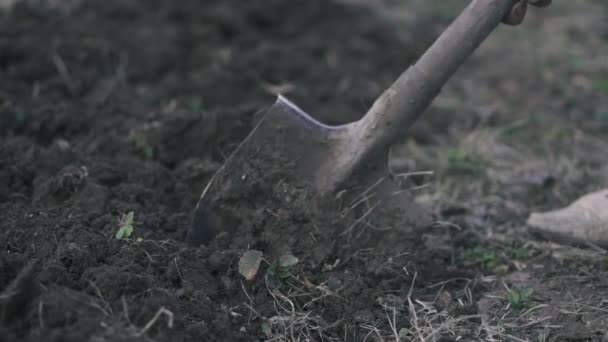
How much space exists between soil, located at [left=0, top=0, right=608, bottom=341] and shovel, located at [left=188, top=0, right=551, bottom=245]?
3 centimetres

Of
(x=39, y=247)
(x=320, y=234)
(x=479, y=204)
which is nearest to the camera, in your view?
(x=39, y=247)

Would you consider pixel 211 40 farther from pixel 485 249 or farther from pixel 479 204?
pixel 485 249

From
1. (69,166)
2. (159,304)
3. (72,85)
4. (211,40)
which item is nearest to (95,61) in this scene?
(72,85)

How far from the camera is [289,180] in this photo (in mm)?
2701

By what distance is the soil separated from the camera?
2.17 meters

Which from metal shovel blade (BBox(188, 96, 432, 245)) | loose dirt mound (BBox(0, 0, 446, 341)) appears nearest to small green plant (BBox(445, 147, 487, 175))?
loose dirt mound (BBox(0, 0, 446, 341))

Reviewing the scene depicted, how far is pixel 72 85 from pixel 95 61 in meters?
0.37

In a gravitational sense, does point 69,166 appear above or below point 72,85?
above

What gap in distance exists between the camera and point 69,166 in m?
2.78

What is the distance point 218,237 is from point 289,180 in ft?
1.15

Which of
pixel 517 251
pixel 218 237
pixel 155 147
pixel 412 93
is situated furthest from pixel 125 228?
pixel 517 251

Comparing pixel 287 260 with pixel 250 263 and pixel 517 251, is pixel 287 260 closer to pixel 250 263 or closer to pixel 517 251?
pixel 250 263

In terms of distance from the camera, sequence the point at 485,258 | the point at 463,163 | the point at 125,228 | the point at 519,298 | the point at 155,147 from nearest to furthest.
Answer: the point at 125,228
the point at 519,298
the point at 485,258
the point at 155,147
the point at 463,163

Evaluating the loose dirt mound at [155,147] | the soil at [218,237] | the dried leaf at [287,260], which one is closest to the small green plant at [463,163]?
the soil at [218,237]
